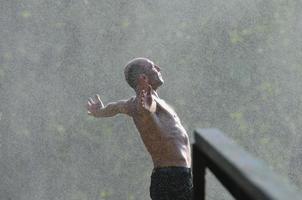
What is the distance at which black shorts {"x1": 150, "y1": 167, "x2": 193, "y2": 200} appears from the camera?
3.22 m

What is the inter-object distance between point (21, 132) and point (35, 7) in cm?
157

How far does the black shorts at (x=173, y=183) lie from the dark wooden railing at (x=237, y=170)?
1.88 meters

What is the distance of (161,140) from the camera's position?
3277 mm

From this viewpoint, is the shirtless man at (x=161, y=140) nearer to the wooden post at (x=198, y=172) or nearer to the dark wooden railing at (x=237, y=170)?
the wooden post at (x=198, y=172)

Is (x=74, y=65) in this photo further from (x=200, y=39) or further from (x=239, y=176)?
(x=239, y=176)

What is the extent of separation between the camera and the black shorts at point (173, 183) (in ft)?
10.6

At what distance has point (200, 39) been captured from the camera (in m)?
8.20

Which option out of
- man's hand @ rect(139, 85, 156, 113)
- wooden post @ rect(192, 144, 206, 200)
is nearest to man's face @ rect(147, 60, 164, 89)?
man's hand @ rect(139, 85, 156, 113)

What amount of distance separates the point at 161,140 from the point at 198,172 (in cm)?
192

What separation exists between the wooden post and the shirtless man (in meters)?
1.77

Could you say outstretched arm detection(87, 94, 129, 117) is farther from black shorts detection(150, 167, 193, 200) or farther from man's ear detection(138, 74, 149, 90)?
black shorts detection(150, 167, 193, 200)

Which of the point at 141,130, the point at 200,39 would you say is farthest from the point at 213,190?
the point at 141,130

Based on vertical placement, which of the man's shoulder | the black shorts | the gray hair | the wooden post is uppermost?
the wooden post

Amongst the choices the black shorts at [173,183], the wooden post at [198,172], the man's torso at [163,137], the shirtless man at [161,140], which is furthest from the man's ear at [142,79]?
the wooden post at [198,172]
